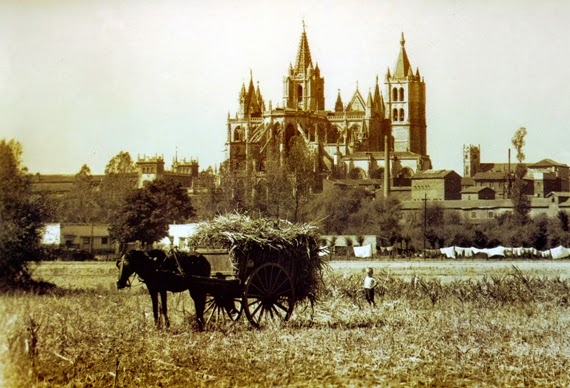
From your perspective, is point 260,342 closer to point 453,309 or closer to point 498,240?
point 453,309

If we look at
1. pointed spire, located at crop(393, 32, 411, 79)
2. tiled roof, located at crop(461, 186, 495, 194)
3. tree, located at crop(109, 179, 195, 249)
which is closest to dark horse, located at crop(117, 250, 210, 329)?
tree, located at crop(109, 179, 195, 249)

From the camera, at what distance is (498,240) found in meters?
78.4

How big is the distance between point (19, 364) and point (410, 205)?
99.6 metres

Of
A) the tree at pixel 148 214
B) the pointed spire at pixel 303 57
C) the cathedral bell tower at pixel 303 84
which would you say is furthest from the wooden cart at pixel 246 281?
the pointed spire at pixel 303 57

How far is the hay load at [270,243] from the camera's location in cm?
1752

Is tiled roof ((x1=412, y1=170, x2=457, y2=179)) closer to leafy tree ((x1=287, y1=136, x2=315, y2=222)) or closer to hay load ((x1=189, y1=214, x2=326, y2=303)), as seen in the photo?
leafy tree ((x1=287, y1=136, x2=315, y2=222))

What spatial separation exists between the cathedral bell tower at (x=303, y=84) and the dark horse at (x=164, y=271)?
149 meters

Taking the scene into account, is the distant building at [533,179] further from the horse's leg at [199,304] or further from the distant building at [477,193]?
the horse's leg at [199,304]

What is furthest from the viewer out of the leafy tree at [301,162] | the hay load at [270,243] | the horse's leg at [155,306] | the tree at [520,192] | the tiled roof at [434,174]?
the tiled roof at [434,174]

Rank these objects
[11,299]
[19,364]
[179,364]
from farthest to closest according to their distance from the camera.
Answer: [11,299] → [179,364] → [19,364]

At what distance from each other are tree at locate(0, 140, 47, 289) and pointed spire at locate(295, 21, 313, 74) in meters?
143

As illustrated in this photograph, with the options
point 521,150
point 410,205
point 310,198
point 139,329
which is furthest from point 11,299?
point 521,150

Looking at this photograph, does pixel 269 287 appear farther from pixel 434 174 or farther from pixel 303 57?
pixel 303 57

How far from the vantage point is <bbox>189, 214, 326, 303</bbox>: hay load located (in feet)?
57.5
